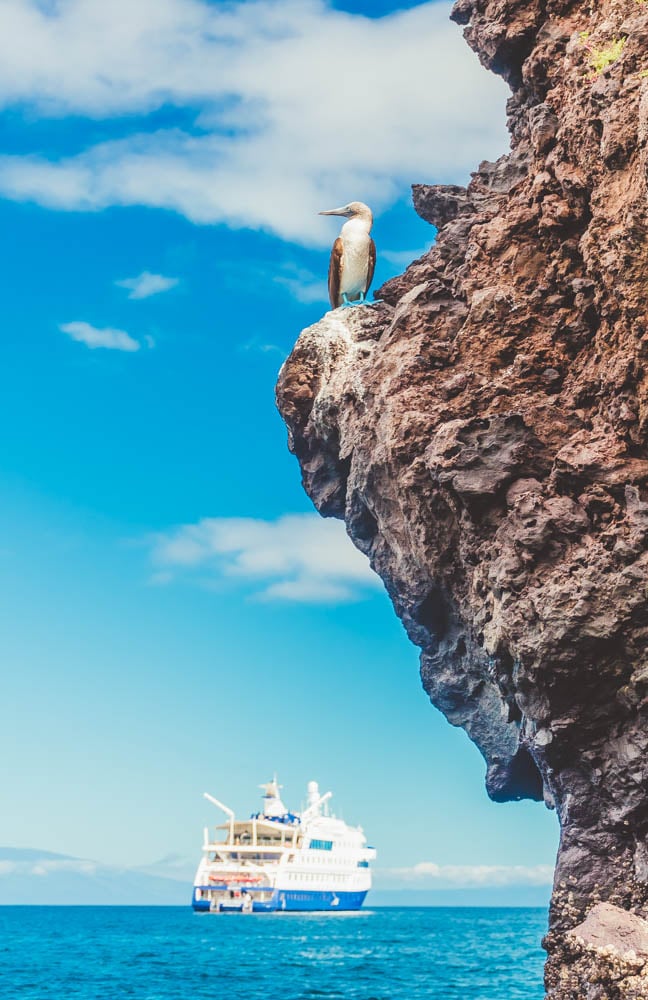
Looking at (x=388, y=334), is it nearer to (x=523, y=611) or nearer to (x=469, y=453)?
(x=469, y=453)

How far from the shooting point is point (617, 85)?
1122cm

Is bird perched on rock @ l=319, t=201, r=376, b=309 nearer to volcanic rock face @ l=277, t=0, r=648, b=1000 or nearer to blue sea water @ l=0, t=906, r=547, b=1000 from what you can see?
volcanic rock face @ l=277, t=0, r=648, b=1000

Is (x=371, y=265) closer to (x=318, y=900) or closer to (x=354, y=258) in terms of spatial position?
(x=354, y=258)

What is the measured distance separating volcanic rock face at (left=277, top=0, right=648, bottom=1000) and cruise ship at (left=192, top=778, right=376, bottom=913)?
73.3m

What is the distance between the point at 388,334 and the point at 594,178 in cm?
416

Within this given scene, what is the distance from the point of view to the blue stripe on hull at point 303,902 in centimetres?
8306

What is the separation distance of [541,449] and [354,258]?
712 cm

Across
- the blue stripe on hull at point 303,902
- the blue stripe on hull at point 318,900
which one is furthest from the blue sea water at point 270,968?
the blue stripe on hull at point 318,900

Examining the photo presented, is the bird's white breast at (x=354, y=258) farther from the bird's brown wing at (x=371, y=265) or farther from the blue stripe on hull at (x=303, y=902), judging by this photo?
the blue stripe on hull at (x=303, y=902)

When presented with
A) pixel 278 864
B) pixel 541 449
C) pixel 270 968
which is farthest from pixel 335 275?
pixel 278 864

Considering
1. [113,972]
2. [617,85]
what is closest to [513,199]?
[617,85]

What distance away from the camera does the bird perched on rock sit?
17.7m

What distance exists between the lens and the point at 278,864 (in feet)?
275

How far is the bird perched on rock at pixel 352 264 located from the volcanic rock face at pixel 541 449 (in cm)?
132
